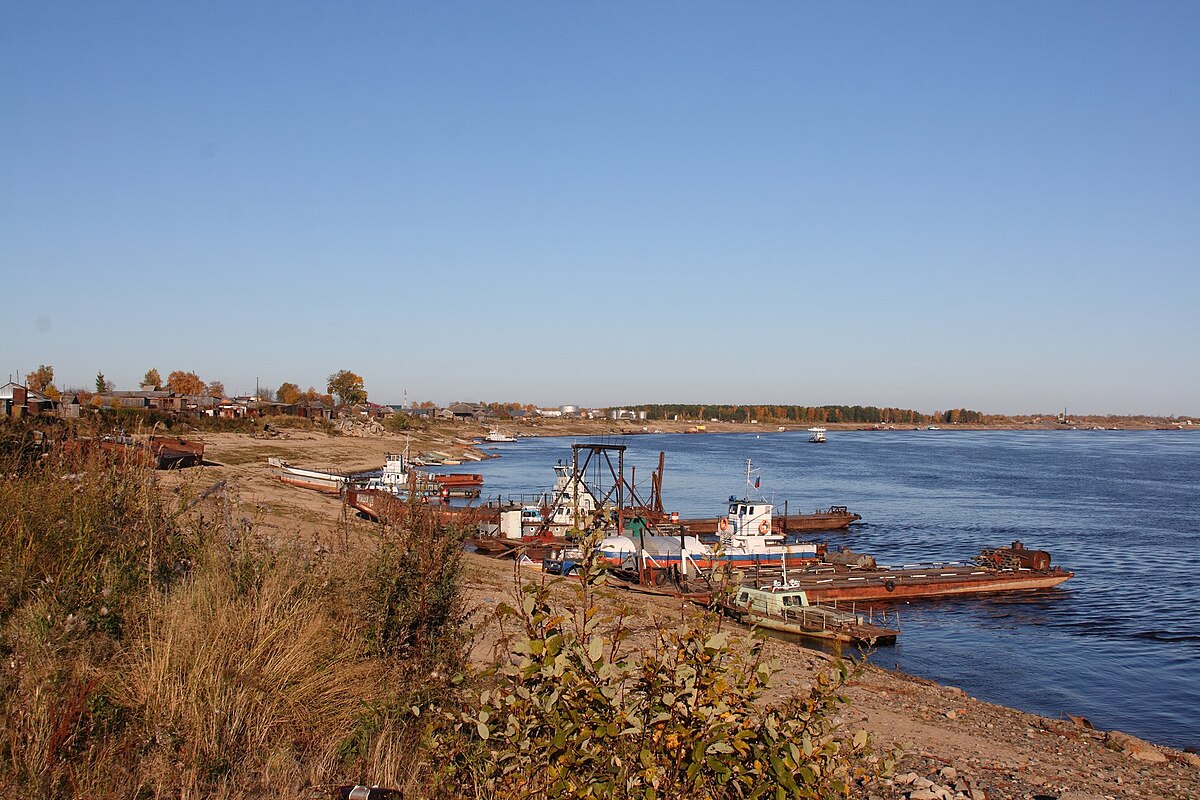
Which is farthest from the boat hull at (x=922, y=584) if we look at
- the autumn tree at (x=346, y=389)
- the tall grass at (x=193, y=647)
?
the autumn tree at (x=346, y=389)

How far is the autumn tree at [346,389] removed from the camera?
14300 cm

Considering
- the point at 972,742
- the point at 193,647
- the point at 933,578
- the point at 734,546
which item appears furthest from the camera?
the point at 933,578

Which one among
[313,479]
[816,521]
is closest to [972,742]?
[816,521]

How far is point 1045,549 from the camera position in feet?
141

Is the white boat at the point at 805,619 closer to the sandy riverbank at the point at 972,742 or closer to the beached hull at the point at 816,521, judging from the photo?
the sandy riverbank at the point at 972,742

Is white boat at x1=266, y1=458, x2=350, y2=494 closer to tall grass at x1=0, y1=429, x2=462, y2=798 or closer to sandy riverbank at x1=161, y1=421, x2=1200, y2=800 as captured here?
sandy riverbank at x1=161, y1=421, x2=1200, y2=800

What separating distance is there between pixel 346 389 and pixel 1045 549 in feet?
403

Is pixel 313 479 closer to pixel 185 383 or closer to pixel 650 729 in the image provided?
pixel 650 729

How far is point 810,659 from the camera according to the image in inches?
725

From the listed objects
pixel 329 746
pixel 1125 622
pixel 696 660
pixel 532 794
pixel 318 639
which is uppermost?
pixel 696 660

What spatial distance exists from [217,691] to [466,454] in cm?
10715

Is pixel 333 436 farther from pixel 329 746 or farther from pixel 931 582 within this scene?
pixel 329 746

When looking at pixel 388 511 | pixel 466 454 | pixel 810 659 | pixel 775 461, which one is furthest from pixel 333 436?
pixel 388 511

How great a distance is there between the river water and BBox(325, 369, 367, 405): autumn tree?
165 feet
